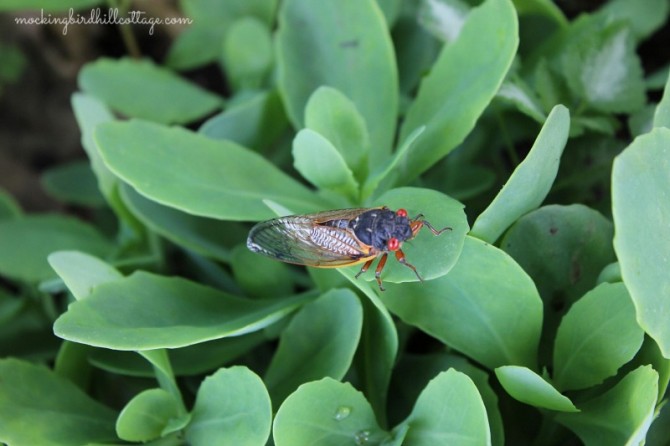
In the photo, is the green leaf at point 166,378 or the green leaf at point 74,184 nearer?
the green leaf at point 166,378

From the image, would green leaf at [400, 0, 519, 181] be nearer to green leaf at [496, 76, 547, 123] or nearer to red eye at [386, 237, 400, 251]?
green leaf at [496, 76, 547, 123]

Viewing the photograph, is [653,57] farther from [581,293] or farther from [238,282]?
[238,282]

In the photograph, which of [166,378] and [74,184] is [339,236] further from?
[74,184]

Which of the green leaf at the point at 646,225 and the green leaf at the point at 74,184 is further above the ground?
the green leaf at the point at 646,225

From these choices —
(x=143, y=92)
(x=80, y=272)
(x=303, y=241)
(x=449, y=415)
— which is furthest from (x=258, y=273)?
(x=143, y=92)

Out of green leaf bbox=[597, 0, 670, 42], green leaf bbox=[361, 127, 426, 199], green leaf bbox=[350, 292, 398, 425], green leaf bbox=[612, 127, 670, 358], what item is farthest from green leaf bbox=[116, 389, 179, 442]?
green leaf bbox=[597, 0, 670, 42]

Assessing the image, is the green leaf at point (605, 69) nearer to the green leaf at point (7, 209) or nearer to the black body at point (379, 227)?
the black body at point (379, 227)

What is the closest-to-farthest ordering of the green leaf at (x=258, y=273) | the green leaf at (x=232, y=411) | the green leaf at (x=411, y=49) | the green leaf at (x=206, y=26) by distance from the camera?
the green leaf at (x=232, y=411) < the green leaf at (x=258, y=273) < the green leaf at (x=411, y=49) < the green leaf at (x=206, y=26)

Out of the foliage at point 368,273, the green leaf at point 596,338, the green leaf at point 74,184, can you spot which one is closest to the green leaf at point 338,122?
the foliage at point 368,273
